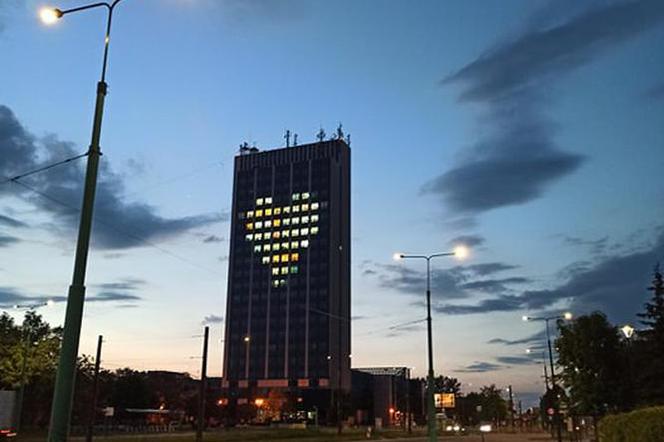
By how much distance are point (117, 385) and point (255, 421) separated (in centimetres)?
5350

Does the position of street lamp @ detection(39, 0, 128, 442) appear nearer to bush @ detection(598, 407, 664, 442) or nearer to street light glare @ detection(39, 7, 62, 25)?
street light glare @ detection(39, 7, 62, 25)

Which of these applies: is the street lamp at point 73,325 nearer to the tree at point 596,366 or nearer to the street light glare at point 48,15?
the street light glare at point 48,15

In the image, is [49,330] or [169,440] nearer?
[169,440]

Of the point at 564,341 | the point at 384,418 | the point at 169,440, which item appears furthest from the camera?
the point at 384,418

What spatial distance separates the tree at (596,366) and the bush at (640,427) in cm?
2989

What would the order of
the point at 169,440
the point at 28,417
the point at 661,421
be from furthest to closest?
the point at 28,417
the point at 169,440
the point at 661,421

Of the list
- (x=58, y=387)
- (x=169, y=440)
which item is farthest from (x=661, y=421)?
(x=169, y=440)

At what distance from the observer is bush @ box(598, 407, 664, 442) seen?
51.9ft

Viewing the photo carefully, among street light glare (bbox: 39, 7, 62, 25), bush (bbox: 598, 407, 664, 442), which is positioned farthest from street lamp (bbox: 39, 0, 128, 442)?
bush (bbox: 598, 407, 664, 442)

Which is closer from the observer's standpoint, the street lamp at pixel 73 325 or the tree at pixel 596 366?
the street lamp at pixel 73 325

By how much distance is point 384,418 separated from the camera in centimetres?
18575

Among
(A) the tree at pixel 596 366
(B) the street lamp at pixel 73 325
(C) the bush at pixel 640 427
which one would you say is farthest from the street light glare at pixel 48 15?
(A) the tree at pixel 596 366

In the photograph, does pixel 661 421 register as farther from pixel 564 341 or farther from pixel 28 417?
pixel 28 417

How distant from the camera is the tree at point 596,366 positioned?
155 ft
